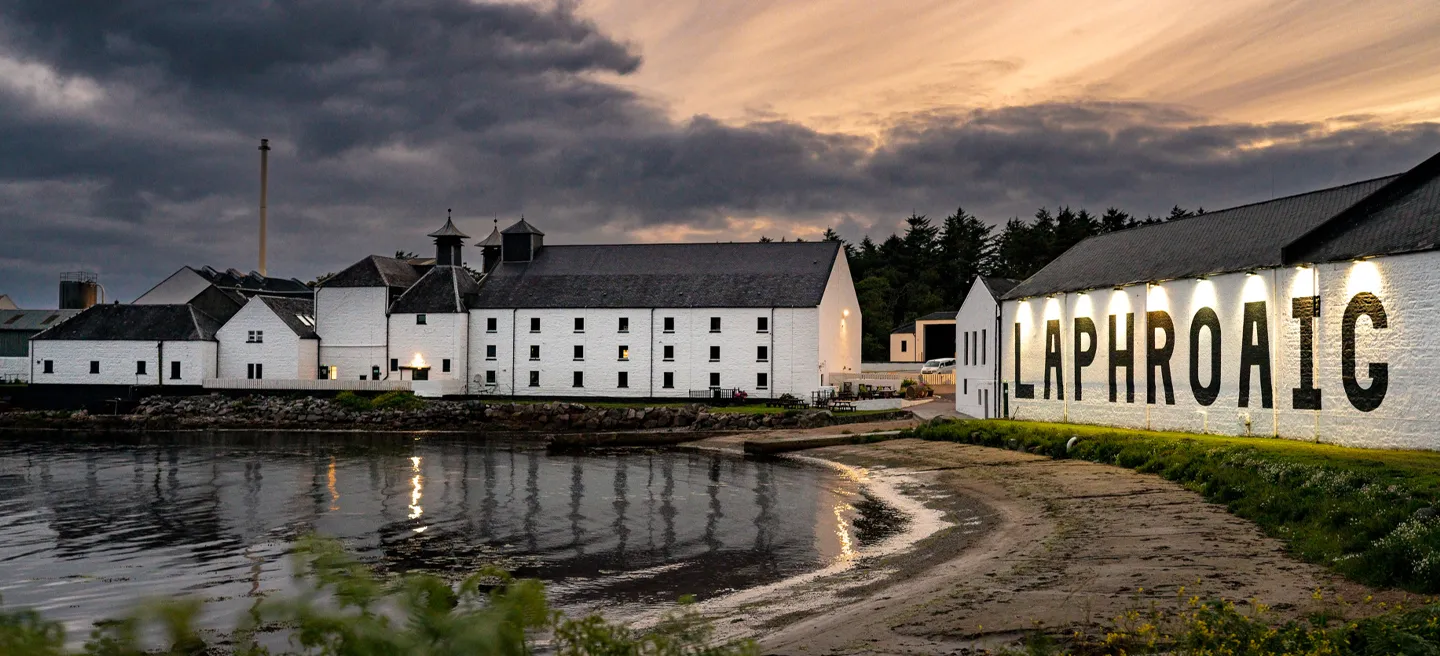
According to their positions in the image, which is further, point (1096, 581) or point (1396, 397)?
point (1396, 397)

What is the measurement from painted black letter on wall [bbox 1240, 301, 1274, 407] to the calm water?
37.4 ft

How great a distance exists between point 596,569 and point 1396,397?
18331 millimetres

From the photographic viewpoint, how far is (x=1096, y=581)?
13.6 metres

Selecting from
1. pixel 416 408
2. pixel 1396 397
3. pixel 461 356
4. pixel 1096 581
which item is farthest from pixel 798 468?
pixel 461 356

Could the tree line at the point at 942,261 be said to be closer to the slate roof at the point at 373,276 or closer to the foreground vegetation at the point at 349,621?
the slate roof at the point at 373,276

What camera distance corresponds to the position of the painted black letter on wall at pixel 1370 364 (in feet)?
78.8

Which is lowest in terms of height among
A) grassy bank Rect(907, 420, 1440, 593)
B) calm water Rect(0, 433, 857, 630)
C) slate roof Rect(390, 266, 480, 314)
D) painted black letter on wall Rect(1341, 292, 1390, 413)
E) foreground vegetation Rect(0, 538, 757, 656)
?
calm water Rect(0, 433, 857, 630)

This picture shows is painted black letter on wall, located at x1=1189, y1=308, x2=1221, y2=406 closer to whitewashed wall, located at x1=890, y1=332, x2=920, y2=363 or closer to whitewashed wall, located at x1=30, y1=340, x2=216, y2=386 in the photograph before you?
whitewashed wall, located at x1=890, y1=332, x2=920, y2=363

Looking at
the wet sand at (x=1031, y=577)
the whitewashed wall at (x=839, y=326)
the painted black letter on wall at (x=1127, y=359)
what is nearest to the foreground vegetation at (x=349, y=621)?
the wet sand at (x=1031, y=577)

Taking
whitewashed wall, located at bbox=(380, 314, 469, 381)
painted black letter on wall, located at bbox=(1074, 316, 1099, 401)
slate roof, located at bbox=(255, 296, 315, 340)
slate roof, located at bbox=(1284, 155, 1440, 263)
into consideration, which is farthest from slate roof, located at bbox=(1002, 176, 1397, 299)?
slate roof, located at bbox=(255, 296, 315, 340)

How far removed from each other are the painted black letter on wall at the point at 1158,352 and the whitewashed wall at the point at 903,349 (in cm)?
5283

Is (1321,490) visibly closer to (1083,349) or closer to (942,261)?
(1083,349)

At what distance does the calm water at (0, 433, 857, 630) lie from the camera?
18078mm

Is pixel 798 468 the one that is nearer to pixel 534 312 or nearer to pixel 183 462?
pixel 183 462
